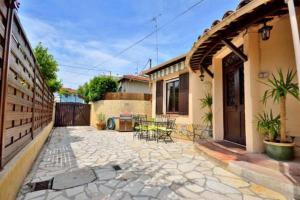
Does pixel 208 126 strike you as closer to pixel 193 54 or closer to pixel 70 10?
pixel 193 54

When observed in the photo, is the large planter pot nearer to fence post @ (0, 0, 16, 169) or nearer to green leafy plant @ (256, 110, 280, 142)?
green leafy plant @ (256, 110, 280, 142)

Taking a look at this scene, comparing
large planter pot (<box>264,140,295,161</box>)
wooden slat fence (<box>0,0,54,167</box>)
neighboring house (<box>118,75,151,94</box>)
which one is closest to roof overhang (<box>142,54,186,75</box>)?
neighboring house (<box>118,75,151,94</box>)

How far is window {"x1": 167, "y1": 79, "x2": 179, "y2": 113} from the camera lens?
376 inches

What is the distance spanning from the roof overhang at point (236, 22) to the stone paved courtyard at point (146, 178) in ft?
10.2

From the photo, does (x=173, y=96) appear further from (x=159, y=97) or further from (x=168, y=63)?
(x=168, y=63)

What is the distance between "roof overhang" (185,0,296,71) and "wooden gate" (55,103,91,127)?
1256 cm

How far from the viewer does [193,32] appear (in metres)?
11.8

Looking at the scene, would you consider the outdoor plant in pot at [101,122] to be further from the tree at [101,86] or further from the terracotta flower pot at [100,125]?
the tree at [101,86]

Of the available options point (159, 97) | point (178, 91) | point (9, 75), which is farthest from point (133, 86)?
point (9, 75)

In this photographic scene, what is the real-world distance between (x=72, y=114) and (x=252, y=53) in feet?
47.8

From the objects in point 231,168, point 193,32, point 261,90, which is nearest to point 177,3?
point 193,32

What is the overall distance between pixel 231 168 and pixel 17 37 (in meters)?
4.71

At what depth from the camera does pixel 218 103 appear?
256 inches

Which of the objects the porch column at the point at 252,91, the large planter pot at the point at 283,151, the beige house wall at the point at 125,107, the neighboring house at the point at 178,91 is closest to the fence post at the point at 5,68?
the large planter pot at the point at 283,151
